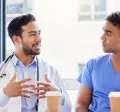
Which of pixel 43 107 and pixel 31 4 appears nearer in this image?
pixel 43 107

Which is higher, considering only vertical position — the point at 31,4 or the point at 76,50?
the point at 31,4

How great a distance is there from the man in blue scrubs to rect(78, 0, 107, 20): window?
1.82 feet

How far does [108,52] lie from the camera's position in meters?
1.94

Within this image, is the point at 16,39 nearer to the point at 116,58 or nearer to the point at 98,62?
the point at 98,62

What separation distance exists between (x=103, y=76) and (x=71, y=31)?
30.0 inches

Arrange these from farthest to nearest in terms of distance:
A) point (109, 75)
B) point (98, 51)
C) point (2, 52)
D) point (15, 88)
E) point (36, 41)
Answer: point (2, 52) → point (98, 51) → point (36, 41) → point (109, 75) → point (15, 88)

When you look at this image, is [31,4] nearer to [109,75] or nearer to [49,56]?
[49,56]

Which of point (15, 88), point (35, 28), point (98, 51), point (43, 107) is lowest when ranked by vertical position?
point (43, 107)

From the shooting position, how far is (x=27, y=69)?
210cm

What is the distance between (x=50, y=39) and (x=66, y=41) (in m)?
0.15

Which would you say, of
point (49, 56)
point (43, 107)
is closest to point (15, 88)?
point (43, 107)

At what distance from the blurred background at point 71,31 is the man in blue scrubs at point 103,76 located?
0.52 meters

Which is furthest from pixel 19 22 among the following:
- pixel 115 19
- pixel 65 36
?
pixel 115 19

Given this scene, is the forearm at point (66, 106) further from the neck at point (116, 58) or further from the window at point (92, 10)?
the window at point (92, 10)
